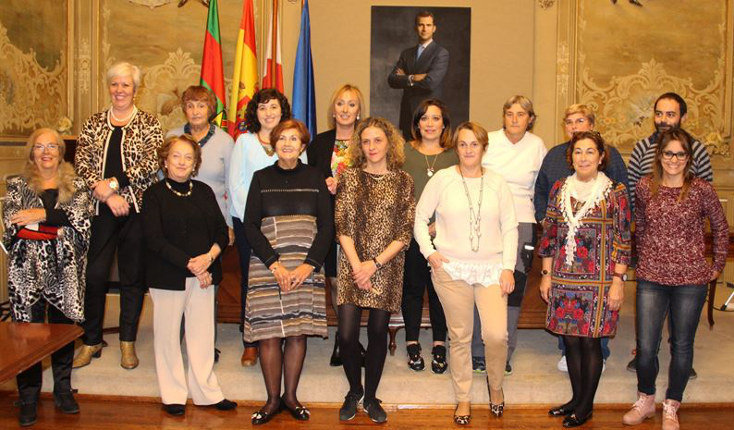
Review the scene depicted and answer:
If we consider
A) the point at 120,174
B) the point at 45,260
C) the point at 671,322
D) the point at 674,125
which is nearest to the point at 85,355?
the point at 45,260

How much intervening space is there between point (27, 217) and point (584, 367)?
9.41 feet

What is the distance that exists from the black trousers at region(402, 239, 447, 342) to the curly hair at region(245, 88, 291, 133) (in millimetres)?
990

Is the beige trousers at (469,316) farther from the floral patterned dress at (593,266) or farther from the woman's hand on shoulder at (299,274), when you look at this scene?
the woman's hand on shoulder at (299,274)

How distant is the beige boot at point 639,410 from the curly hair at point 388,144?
5.68ft

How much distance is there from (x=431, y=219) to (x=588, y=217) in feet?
2.81

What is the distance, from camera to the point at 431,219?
400cm

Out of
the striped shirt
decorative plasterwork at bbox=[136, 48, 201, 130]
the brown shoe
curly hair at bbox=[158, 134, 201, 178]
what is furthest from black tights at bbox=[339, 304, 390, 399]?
decorative plasterwork at bbox=[136, 48, 201, 130]

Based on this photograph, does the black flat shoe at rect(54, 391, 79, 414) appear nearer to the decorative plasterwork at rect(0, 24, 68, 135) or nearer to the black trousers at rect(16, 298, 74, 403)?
the black trousers at rect(16, 298, 74, 403)

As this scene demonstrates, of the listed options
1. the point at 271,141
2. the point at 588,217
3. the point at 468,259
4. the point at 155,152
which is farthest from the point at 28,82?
the point at 588,217

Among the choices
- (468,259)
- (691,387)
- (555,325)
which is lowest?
(691,387)

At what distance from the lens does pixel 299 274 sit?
3576 millimetres

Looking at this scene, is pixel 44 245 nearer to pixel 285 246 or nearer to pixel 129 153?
pixel 129 153

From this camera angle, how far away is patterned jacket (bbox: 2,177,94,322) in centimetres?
370

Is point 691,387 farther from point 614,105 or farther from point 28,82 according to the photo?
point 28,82
